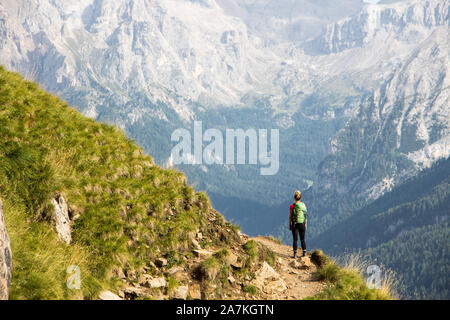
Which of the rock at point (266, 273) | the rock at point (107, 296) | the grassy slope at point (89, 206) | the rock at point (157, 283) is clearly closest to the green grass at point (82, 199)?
the grassy slope at point (89, 206)

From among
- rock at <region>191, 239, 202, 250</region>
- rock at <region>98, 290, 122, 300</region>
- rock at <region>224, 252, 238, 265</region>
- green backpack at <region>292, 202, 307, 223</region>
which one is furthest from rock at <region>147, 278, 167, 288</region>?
green backpack at <region>292, 202, 307, 223</region>

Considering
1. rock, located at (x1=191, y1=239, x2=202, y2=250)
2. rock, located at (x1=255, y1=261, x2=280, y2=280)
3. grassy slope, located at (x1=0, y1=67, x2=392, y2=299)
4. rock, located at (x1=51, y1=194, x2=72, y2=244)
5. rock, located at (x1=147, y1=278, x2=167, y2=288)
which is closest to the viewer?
grassy slope, located at (x1=0, y1=67, x2=392, y2=299)

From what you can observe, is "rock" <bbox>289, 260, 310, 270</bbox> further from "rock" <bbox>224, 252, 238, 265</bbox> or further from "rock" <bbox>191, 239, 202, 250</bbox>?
"rock" <bbox>191, 239, 202, 250</bbox>

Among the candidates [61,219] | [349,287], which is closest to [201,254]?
[61,219]

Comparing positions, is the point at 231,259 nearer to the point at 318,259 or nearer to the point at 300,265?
the point at 300,265

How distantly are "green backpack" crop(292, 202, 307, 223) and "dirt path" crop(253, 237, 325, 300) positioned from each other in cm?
208

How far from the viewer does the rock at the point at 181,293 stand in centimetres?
1318

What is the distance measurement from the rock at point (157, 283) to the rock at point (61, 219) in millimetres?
3171

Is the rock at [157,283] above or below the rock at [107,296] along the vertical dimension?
above

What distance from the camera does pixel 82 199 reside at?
14727 millimetres

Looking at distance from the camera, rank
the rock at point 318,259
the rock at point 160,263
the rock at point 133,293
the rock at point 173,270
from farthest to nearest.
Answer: the rock at point 318,259 < the rock at point 160,263 < the rock at point 173,270 < the rock at point 133,293

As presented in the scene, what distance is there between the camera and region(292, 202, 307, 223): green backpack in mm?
19500

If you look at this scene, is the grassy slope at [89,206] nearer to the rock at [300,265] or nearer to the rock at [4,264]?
the rock at [4,264]

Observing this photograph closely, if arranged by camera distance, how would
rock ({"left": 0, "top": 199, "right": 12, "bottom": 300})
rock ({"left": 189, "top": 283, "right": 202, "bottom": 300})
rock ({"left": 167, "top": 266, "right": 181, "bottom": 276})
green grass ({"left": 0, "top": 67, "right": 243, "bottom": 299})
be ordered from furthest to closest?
1. rock ({"left": 167, "top": 266, "right": 181, "bottom": 276})
2. rock ({"left": 189, "top": 283, "right": 202, "bottom": 300})
3. green grass ({"left": 0, "top": 67, "right": 243, "bottom": 299})
4. rock ({"left": 0, "top": 199, "right": 12, "bottom": 300})
